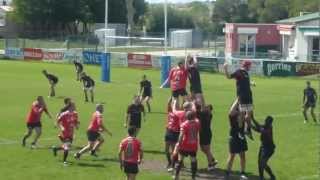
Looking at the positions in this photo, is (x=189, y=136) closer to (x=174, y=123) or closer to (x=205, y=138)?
(x=174, y=123)

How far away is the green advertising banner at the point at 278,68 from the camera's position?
185 feet

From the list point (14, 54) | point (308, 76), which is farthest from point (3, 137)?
point (14, 54)

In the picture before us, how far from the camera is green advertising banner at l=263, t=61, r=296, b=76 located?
56344 mm

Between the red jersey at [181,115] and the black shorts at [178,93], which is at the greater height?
the black shorts at [178,93]

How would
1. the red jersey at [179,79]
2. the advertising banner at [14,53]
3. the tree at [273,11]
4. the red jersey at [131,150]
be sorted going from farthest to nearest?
the tree at [273,11] < the advertising banner at [14,53] < the red jersey at [179,79] < the red jersey at [131,150]

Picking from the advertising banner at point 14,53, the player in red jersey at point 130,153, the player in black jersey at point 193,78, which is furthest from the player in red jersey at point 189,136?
the advertising banner at point 14,53

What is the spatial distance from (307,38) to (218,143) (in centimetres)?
4917

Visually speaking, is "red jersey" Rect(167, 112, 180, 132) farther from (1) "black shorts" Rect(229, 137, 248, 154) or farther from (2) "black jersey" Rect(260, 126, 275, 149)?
(2) "black jersey" Rect(260, 126, 275, 149)

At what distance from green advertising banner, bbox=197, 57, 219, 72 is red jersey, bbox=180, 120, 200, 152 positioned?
4300cm

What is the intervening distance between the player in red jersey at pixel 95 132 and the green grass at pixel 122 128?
283 mm

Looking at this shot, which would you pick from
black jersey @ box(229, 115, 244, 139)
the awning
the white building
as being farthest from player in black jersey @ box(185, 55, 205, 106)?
the awning

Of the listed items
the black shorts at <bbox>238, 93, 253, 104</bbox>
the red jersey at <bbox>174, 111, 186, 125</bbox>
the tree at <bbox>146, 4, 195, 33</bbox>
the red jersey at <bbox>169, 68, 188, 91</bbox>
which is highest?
the tree at <bbox>146, 4, 195, 33</bbox>

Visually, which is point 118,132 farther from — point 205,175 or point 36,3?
point 36,3

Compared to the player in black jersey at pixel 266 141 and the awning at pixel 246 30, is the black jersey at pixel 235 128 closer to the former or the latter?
the player in black jersey at pixel 266 141
